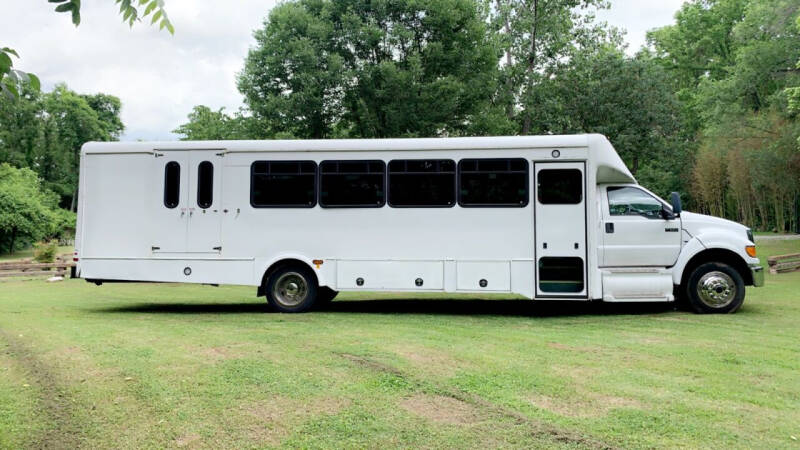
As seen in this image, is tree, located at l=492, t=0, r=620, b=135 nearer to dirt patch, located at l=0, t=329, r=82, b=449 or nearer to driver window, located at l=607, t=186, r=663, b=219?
driver window, located at l=607, t=186, r=663, b=219

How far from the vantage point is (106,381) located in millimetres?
5812

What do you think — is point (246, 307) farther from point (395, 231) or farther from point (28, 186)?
point (28, 186)

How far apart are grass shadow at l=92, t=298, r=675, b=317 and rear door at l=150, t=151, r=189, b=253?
1.46 m

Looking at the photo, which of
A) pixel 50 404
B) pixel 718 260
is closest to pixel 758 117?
pixel 718 260

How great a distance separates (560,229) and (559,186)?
72 centimetres

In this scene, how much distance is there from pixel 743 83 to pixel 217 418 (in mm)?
27892

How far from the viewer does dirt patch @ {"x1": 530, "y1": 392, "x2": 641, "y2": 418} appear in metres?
4.91

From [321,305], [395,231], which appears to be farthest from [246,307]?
[395,231]

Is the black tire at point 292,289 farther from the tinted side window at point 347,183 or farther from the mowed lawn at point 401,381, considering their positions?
the tinted side window at point 347,183

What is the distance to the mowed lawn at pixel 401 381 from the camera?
4492 mm

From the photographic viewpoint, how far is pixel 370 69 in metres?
22.3

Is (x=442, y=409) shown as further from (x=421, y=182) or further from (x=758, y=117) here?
(x=758, y=117)

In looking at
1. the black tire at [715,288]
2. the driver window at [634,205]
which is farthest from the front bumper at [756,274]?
the driver window at [634,205]

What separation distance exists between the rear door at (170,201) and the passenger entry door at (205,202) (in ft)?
0.35
